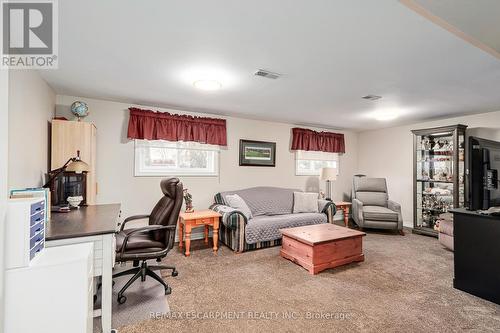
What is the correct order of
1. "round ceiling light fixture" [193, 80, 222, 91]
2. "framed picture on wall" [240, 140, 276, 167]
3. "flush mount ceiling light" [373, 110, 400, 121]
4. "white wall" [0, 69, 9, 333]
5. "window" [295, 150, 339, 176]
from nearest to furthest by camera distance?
1. "white wall" [0, 69, 9, 333]
2. "round ceiling light fixture" [193, 80, 222, 91]
3. "flush mount ceiling light" [373, 110, 400, 121]
4. "framed picture on wall" [240, 140, 276, 167]
5. "window" [295, 150, 339, 176]

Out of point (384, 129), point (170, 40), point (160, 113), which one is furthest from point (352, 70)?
point (384, 129)

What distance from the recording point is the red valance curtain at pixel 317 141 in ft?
16.9

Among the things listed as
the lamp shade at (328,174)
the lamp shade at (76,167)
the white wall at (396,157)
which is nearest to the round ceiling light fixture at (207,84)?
the lamp shade at (76,167)

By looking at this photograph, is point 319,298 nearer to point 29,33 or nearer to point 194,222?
point 194,222

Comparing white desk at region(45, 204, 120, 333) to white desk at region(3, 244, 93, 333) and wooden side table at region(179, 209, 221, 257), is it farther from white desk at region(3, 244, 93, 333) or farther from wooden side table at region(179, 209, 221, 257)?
wooden side table at region(179, 209, 221, 257)

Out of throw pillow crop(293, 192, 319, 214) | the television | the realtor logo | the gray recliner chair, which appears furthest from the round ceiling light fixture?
the gray recliner chair

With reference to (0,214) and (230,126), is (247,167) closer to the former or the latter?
(230,126)

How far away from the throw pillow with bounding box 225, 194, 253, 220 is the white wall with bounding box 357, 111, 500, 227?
3493 mm

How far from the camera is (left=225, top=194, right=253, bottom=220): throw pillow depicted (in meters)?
3.80

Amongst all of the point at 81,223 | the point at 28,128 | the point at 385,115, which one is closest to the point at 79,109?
the point at 28,128

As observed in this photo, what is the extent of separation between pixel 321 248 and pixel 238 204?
1.50 m

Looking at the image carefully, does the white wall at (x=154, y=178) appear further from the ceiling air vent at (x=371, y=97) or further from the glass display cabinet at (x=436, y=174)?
the ceiling air vent at (x=371, y=97)

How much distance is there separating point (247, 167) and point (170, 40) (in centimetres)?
304

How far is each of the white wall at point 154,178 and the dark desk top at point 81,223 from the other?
1.20 meters
